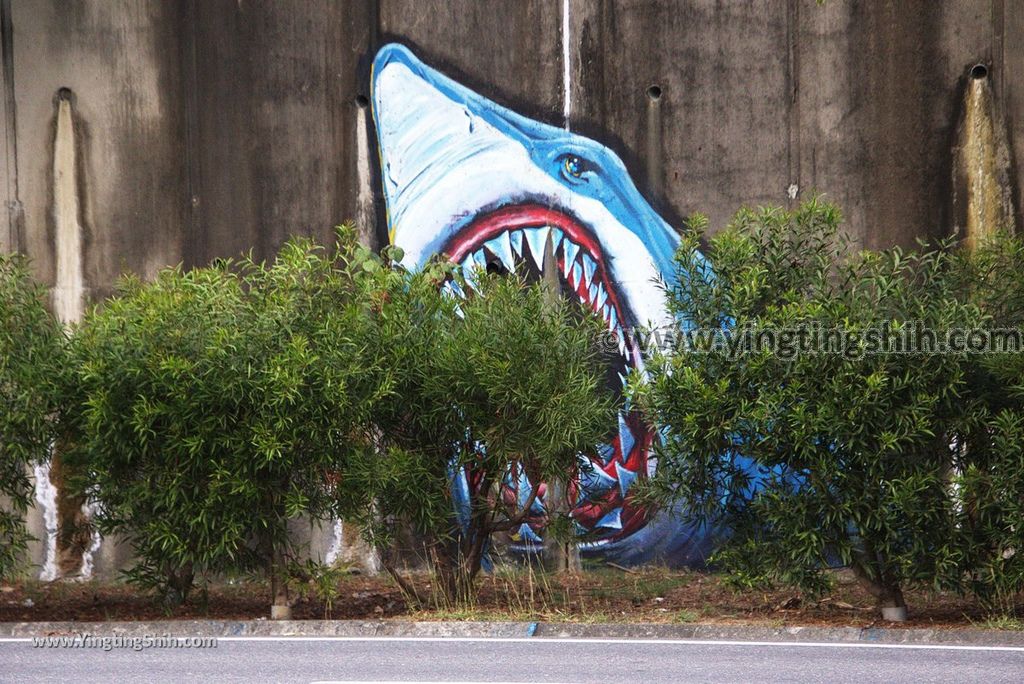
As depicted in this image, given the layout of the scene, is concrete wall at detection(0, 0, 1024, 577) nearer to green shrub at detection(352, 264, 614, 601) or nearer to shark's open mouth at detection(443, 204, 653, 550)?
shark's open mouth at detection(443, 204, 653, 550)

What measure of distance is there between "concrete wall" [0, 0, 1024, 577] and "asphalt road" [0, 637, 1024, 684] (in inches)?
197

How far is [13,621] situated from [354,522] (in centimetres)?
307

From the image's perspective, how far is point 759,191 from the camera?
11297 mm

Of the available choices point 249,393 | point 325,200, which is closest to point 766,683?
point 249,393

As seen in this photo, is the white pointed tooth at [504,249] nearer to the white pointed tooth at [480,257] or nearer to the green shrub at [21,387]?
the white pointed tooth at [480,257]

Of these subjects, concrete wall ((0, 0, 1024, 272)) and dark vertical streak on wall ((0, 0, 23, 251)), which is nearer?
concrete wall ((0, 0, 1024, 272))

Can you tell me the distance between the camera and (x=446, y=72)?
11.9 metres

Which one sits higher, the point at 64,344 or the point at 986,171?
the point at 986,171

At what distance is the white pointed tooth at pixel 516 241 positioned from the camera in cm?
1169

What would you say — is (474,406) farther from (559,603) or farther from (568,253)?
(568,253)

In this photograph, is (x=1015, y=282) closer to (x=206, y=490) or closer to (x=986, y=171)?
(x=986, y=171)

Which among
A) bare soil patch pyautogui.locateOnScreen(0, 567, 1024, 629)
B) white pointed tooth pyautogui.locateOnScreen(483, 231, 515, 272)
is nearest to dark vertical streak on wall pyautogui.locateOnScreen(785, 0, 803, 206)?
white pointed tooth pyautogui.locateOnScreen(483, 231, 515, 272)

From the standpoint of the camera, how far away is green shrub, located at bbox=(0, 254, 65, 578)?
30.1 feet

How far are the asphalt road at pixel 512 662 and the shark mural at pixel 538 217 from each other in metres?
3.30
